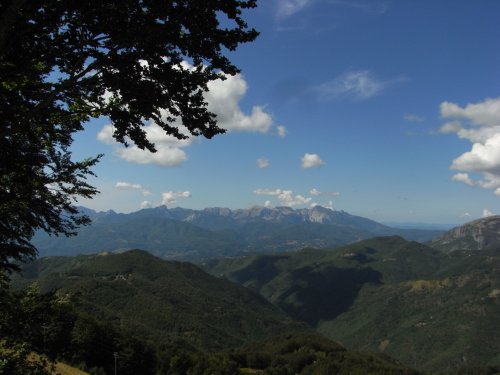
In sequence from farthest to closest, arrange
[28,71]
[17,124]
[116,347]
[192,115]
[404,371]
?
1. [404,371]
2. [116,347]
3. [192,115]
4. [17,124]
5. [28,71]

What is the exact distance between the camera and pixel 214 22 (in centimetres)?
1033

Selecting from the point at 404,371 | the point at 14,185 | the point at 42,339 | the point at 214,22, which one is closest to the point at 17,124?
the point at 14,185

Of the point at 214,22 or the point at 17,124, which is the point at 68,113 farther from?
the point at 214,22

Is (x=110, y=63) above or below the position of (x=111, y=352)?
above

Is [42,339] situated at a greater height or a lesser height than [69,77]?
lesser

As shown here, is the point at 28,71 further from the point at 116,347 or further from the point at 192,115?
the point at 116,347

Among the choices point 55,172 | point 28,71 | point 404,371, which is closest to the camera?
point 28,71

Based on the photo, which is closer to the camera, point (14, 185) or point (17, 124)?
point (17, 124)

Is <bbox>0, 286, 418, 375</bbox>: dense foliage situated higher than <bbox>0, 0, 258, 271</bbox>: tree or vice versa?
<bbox>0, 0, 258, 271</bbox>: tree

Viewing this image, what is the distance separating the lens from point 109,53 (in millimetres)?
10016

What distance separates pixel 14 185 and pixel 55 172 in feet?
4.91

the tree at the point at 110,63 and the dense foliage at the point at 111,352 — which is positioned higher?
the tree at the point at 110,63

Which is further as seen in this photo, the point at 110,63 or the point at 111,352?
the point at 111,352

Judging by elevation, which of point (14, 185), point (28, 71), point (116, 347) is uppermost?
point (28, 71)
